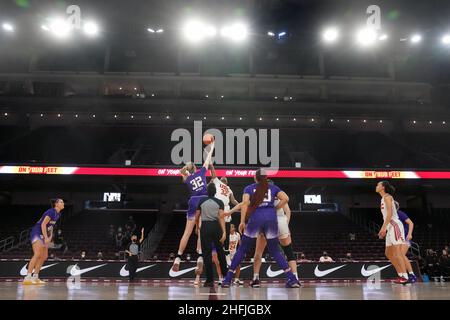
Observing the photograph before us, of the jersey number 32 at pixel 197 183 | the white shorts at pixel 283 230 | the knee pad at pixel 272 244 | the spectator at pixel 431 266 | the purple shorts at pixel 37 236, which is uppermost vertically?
the jersey number 32 at pixel 197 183

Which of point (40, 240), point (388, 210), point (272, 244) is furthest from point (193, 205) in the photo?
point (40, 240)

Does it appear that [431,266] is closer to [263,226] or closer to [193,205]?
[263,226]

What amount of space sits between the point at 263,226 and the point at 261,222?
0.08m

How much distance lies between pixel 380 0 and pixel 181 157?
1518 centimetres

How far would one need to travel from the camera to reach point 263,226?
6547 millimetres

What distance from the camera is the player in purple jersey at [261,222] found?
642 centimetres

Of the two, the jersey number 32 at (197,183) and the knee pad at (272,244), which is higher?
the jersey number 32 at (197,183)

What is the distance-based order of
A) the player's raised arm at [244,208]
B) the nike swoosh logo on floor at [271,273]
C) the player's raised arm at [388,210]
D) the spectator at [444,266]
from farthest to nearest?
the spectator at [444,266] < the nike swoosh logo on floor at [271,273] < the player's raised arm at [388,210] < the player's raised arm at [244,208]

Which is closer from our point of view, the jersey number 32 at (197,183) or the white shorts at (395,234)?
the jersey number 32 at (197,183)

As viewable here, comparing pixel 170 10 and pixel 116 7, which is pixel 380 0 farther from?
pixel 116 7

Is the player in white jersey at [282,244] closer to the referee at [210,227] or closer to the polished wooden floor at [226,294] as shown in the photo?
the polished wooden floor at [226,294]

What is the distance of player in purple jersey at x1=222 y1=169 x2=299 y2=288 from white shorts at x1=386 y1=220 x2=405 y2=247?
8.80 feet

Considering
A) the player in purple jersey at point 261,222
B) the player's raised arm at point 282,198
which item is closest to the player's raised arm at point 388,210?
the player's raised arm at point 282,198
